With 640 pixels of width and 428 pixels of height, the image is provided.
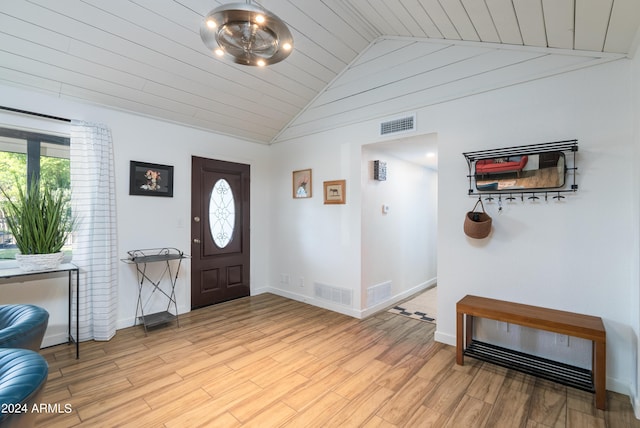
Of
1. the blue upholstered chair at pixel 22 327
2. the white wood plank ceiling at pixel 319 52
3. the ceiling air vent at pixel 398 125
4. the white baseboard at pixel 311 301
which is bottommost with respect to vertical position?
the white baseboard at pixel 311 301

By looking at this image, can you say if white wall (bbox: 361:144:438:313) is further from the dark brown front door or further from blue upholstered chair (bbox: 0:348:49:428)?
blue upholstered chair (bbox: 0:348:49:428)

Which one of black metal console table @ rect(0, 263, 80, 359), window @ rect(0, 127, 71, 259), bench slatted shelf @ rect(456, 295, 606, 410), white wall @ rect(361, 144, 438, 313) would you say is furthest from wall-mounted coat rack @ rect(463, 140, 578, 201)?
window @ rect(0, 127, 71, 259)

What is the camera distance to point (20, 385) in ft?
3.34

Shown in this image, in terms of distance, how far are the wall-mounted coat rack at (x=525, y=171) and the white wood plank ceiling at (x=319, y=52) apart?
0.62 m

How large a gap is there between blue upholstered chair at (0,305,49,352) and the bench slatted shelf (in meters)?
2.94

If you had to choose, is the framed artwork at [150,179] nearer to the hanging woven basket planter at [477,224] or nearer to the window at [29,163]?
the window at [29,163]

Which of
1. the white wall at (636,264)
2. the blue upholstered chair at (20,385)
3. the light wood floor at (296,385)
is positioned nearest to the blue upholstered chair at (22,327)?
the blue upholstered chair at (20,385)

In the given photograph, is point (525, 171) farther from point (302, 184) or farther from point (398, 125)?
point (302, 184)

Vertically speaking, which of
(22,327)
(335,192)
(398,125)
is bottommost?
(22,327)

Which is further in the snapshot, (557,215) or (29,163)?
(29,163)

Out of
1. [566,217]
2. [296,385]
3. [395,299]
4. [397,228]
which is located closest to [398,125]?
[397,228]

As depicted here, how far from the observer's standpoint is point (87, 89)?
290 centimetres

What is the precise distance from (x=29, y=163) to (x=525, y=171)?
4565mm

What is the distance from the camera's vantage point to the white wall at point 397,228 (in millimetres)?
3742
